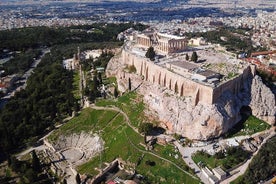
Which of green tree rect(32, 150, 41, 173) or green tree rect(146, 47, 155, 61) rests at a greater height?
green tree rect(146, 47, 155, 61)

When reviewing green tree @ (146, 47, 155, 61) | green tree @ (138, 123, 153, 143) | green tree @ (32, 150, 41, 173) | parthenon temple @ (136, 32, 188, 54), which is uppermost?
parthenon temple @ (136, 32, 188, 54)

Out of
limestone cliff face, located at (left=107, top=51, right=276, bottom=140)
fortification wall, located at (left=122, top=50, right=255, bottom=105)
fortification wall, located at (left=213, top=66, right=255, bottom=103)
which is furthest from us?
fortification wall, located at (left=213, top=66, right=255, bottom=103)

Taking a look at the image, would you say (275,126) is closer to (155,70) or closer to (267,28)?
(155,70)

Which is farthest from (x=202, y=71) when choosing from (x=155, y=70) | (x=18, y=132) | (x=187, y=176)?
(x=18, y=132)

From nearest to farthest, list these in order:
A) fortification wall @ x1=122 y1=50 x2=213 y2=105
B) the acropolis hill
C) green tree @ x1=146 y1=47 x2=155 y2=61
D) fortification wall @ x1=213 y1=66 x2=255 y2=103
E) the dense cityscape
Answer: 1. the dense cityscape
2. the acropolis hill
3. fortification wall @ x1=122 y1=50 x2=213 y2=105
4. fortification wall @ x1=213 y1=66 x2=255 y2=103
5. green tree @ x1=146 y1=47 x2=155 y2=61

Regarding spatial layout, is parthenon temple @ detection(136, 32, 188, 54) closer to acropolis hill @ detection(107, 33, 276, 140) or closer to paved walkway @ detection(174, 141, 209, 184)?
acropolis hill @ detection(107, 33, 276, 140)

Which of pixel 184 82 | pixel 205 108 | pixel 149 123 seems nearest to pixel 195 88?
pixel 184 82

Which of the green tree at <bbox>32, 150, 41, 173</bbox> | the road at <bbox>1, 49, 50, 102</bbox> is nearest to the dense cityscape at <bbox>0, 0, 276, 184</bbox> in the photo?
the green tree at <bbox>32, 150, 41, 173</bbox>

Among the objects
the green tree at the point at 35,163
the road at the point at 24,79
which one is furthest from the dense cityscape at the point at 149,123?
the road at the point at 24,79
